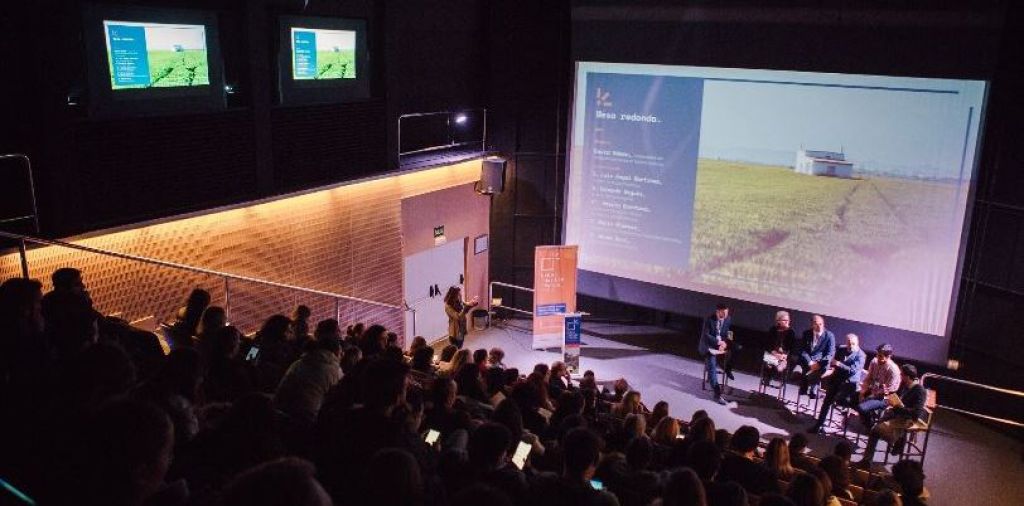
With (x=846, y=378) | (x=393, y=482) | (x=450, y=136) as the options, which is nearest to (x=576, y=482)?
(x=393, y=482)

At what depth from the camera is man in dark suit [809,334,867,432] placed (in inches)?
367

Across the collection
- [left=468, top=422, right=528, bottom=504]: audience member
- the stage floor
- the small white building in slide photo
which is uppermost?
the small white building in slide photo

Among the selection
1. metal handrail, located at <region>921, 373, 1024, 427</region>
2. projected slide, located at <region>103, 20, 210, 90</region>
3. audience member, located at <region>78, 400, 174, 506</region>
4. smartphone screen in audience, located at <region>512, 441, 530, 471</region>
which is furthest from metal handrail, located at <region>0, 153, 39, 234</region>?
metal handrail, located at <region>921, 373, 1024, 427</region>

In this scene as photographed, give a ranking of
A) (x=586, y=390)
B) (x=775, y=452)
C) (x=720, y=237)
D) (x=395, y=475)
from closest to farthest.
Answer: (x=395, y=475)
(x=775, y=452)
(x=586, y=390)
(x=720, y=237)

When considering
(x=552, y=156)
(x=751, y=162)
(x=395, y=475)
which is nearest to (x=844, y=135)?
(x=751, y=162)

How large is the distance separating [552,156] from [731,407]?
5.27m

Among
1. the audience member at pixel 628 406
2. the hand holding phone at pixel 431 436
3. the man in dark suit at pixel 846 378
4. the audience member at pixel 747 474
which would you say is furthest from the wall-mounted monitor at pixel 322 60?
the man in dark suit at pixel 846 378

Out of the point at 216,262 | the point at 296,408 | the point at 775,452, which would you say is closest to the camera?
the point at 296,408

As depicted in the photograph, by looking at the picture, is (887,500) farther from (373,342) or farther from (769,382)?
(769,382)

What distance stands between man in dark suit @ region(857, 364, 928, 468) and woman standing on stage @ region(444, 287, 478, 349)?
5.99 metres

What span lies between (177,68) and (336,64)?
244 cm

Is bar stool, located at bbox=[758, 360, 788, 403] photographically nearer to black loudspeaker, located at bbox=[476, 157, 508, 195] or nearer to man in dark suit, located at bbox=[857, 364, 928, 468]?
man in dark suit, located at bbox=[857, 364, 928, 468]

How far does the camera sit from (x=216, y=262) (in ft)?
29.1

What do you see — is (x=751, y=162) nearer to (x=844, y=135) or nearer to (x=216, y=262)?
(x=844, y=135)
